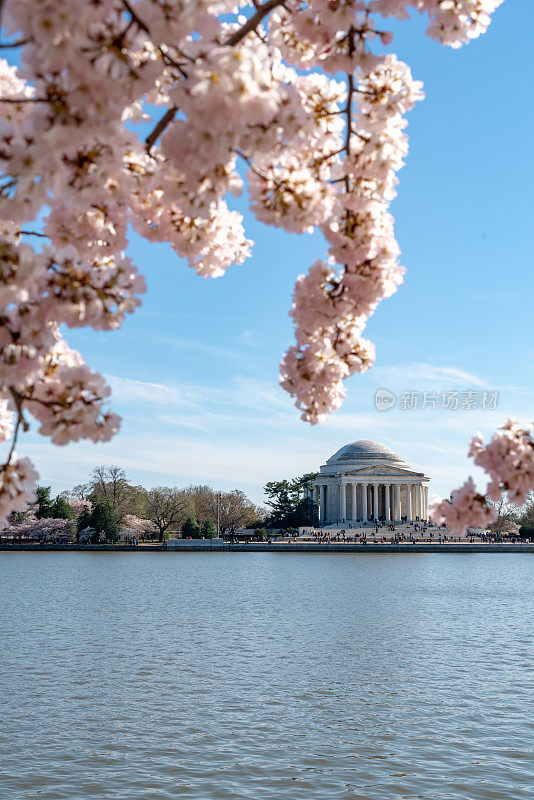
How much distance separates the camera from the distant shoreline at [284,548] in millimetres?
87250

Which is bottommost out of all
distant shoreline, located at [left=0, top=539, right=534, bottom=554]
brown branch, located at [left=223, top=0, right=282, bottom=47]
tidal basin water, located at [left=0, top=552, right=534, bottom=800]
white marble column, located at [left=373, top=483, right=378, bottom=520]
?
tidal basin water, located at [left=0, top=552, right=534, bottom=800]

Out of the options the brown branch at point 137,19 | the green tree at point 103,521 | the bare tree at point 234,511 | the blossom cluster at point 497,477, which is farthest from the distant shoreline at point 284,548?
the brown branch at point 137,19

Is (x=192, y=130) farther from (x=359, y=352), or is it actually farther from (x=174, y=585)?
(x=174, y=585)

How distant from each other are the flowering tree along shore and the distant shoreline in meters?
83.1

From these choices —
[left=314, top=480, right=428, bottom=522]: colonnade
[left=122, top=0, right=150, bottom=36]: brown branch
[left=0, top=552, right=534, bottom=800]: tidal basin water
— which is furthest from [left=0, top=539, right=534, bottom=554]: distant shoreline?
[left=122, top=0, right=150, bottom=36]: brown branch

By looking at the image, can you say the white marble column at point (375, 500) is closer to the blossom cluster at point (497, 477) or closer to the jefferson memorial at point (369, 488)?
the jefferson memorial at point (369, 488)

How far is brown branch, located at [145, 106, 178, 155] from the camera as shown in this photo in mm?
4613

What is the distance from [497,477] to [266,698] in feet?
50.0

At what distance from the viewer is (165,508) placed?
362ft

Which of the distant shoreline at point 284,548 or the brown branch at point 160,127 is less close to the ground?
the brown branch at point 160,127

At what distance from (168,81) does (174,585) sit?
45.8 meters

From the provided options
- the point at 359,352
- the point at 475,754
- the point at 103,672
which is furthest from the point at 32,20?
the point at 103,672

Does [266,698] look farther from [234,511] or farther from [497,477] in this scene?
[234,511]

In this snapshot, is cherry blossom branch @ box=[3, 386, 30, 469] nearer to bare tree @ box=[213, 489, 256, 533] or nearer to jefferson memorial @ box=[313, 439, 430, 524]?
bare tree @ box=[213, 489, 256, 533]
